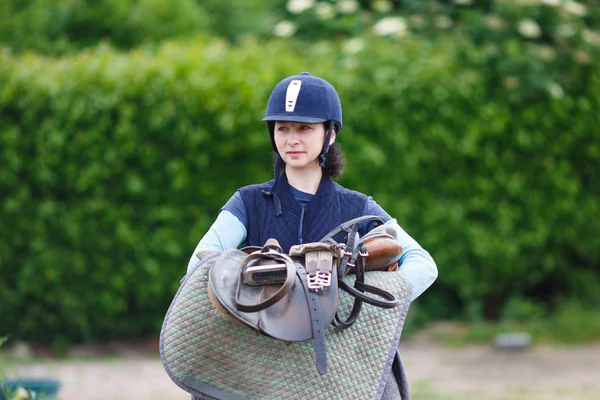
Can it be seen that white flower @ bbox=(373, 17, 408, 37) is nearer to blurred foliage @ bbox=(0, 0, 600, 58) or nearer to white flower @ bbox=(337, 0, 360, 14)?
blurred foliage @ bbox=(0, 0, 600, 58)

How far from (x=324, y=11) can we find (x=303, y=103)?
253 inches

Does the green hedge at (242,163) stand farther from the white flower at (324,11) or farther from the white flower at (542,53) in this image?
the white flower at (324,11)

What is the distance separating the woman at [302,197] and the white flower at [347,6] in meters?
6.33

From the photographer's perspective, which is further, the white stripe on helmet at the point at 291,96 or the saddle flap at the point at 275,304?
the white stripe on helmet at the point at 291,96

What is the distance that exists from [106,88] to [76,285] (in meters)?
1.59

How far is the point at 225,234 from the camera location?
3057 millimetres

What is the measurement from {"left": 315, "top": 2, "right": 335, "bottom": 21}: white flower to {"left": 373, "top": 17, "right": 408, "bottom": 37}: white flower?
580 millimetres

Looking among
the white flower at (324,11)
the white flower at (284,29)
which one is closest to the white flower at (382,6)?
the white flower at (324,11)

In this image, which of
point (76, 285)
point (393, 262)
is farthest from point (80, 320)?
point (393, 262)

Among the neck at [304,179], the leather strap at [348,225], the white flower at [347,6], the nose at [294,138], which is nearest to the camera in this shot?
the leather strap at [348,225]

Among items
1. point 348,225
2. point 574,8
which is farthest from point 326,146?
point 574,8

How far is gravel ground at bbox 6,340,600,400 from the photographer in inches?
263

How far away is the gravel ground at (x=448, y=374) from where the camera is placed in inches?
263

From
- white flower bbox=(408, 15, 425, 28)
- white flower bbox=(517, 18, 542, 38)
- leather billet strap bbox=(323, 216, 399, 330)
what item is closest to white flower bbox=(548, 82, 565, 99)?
white flower bbox=(517, 18, 542, 38)
